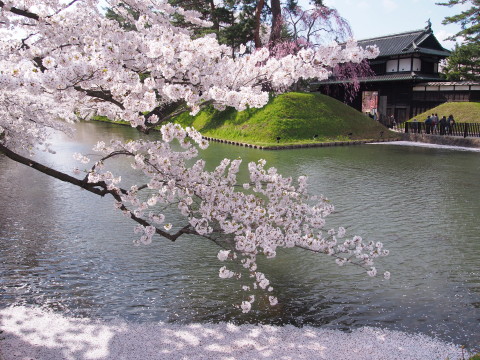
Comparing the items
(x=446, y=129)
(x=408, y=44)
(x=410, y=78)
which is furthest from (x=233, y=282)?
(x=408, y=44)

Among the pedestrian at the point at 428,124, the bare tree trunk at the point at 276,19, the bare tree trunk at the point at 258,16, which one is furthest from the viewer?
the bare tree trunk at the point at 276,19

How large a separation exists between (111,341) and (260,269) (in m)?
3.37

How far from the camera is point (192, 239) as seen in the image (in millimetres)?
10242

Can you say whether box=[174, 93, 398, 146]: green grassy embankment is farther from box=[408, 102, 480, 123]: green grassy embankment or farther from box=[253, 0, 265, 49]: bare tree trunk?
box=[253, 0, 265, 49]: bare tree trunk

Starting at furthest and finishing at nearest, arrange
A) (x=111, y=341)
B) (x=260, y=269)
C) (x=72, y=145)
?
1. (x=72, y=145)
2. (x=260, y=269)
3. (x=111, y=341)

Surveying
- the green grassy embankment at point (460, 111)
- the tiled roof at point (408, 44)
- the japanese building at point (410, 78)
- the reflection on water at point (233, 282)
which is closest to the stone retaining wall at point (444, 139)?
the green grassy embankment at point (460, 111)

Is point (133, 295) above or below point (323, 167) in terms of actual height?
below

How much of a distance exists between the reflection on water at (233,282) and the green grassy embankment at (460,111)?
62.8ft

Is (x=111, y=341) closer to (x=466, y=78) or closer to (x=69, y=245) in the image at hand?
(x=69, y=245)

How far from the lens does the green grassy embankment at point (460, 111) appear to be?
104ft

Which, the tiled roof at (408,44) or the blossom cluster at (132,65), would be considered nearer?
the blossom cluster at (132,65)

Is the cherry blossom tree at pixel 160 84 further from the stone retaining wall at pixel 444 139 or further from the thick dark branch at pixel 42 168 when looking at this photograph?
the stone retaining wall at pixel 444 139

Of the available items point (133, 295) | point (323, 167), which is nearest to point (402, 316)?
point (133, 295)

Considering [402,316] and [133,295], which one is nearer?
[402,316]
